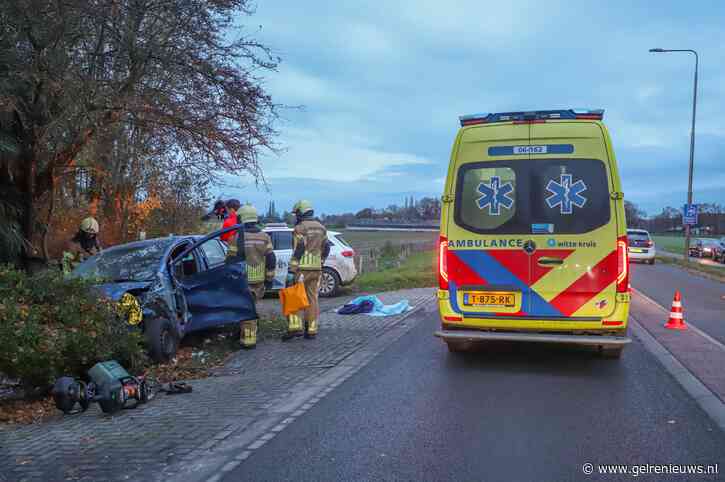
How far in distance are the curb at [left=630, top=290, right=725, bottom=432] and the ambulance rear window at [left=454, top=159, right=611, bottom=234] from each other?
182 cm

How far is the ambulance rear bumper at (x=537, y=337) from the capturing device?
673cm

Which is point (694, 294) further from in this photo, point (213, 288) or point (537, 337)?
point (213, 288)

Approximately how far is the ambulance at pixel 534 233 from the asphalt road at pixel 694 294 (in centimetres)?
370

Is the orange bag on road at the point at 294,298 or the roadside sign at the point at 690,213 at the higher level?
the roadside sign at the point at 690,213

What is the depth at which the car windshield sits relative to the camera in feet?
26.3

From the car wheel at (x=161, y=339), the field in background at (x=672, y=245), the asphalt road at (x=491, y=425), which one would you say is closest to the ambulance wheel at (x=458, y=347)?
the asphalt road at (x=491, y=425)

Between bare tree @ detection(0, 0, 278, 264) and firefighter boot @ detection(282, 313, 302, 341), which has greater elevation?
bare tree @ detection(0, 0, 278, 264)

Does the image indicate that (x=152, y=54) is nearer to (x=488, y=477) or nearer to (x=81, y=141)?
(x=81, y=141)

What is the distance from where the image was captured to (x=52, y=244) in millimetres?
13367

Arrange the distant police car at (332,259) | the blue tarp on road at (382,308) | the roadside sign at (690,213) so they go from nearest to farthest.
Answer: the blue tarp on road at (382,308), the distant police car at (332,259), the roadside sign at (690,213)

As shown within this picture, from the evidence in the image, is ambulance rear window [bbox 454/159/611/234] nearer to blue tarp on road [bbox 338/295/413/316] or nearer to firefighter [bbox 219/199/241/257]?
firefighter [bbox 219/199/241/257]

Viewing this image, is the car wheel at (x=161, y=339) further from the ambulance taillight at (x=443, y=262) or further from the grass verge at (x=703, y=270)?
the grass verge at (x=703, y=270)

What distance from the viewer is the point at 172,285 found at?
797cm

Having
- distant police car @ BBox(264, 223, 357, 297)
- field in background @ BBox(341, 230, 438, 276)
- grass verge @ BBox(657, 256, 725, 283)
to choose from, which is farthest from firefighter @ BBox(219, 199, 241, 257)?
grass verge @ BBox(657, 256, 725, 283)
